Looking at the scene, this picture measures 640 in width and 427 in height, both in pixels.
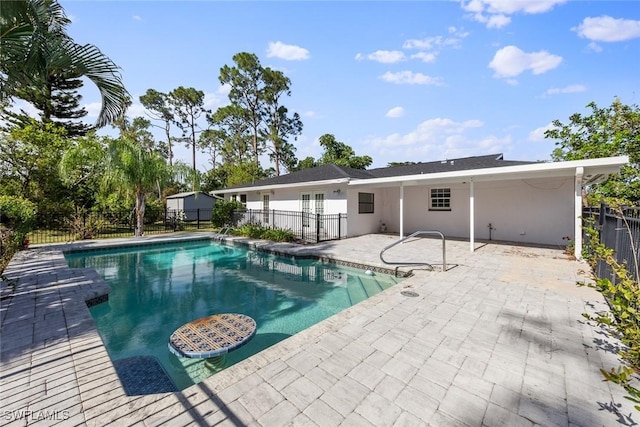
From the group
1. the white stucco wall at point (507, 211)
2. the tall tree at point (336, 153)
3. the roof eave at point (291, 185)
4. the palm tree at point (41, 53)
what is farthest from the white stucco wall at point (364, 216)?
the tall tree at point (336, 153)

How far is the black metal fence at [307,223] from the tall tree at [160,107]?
19993mm

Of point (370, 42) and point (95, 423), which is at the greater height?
point (370, 42)

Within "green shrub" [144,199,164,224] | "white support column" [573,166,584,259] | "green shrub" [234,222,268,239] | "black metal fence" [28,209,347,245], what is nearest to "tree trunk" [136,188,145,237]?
"black metal fence" [28,209,347,245]

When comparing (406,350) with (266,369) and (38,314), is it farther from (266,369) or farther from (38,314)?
(38,314)

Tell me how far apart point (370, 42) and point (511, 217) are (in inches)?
352

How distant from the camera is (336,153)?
1256 inches

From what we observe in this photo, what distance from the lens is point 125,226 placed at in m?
16.9

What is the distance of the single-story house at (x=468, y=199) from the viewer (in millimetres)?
8112

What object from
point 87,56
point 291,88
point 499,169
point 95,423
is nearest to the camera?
point 95,423

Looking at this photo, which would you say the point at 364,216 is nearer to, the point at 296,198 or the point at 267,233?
the point at 296,198

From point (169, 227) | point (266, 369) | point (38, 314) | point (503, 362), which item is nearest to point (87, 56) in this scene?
point (38, 314)

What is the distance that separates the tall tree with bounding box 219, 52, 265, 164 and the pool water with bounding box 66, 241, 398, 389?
18590mm

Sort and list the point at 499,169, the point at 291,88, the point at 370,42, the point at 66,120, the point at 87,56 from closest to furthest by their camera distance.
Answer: the point at 87,56, the point at 499,169, the point at 370,42, the point at 66,120, the point at 291,88

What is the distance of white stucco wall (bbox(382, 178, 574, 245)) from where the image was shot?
31.8ft
